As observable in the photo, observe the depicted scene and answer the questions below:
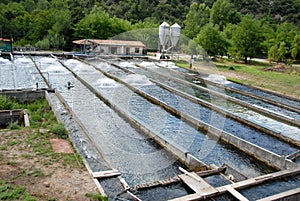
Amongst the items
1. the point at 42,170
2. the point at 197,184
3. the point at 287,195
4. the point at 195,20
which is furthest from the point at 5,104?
the point at 195,20

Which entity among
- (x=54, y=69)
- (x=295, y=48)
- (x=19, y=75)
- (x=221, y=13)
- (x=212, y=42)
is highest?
(x=221, y=13)

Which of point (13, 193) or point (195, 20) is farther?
point (195, 20)

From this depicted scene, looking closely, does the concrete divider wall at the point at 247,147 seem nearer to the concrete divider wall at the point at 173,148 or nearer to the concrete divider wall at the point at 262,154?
the concrete divider wall at the point at 262,154

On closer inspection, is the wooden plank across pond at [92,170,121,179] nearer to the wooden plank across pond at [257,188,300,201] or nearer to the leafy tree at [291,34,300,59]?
the wooden plank across pond at [257,188,300,201]

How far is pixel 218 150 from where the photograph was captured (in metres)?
10.1

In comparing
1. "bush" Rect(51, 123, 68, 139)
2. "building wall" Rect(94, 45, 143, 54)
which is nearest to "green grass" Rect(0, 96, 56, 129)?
"bush" Rect(51, 123, 68, 139)

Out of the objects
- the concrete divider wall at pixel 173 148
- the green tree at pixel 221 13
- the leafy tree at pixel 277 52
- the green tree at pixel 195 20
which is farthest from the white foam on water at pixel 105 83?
the green tree at pixel 221 13

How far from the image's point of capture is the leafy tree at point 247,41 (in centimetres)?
3236

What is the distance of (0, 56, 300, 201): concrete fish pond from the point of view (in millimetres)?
7324

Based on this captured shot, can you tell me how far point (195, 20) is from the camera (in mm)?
52969

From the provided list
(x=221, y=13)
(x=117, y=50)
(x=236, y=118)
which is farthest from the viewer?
(x=221, y=13)

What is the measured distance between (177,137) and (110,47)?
86.2ft

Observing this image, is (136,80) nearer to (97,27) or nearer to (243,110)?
(243,110)

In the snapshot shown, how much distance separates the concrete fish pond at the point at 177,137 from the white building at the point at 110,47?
45.9 feet
